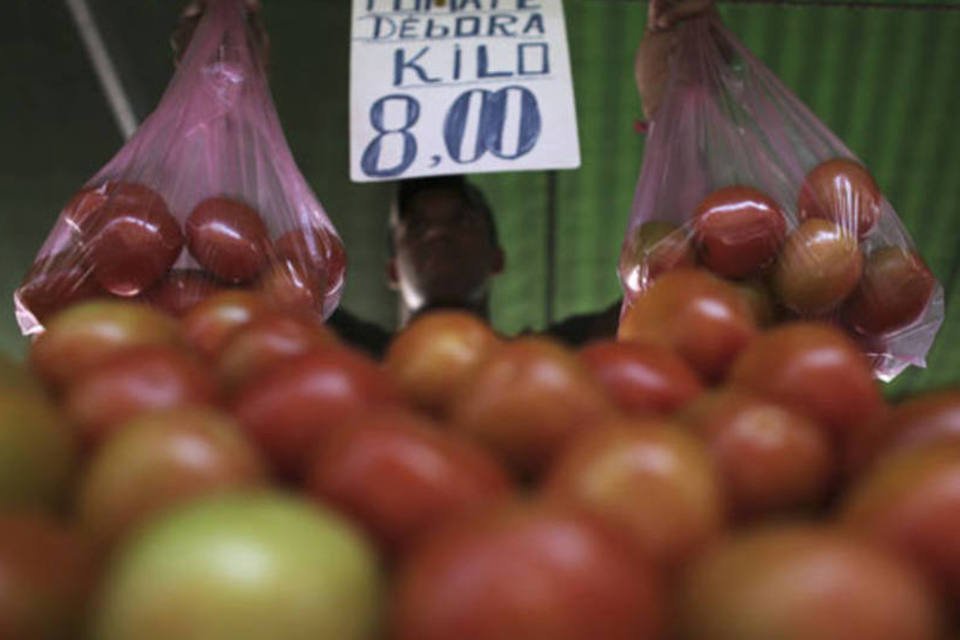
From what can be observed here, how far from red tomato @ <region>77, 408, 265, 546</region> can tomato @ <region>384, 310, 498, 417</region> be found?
22 centimetres

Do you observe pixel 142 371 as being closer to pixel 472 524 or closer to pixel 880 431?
pixel 472 524

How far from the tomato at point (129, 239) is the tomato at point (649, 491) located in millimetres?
957

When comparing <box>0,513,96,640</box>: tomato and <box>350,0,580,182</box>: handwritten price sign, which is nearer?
<box>0,513,96,640</box>: tomato

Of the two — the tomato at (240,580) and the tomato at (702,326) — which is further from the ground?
A: the tomato at (240,580)

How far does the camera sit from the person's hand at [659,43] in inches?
67.7

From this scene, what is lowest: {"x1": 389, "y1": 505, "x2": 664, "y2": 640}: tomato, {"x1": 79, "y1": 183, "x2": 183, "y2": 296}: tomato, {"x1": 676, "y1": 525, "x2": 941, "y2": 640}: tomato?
{"x1": 79, "y1": 183, "x2": 183, "y2": 296}: tomato

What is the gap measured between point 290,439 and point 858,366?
1.42ft

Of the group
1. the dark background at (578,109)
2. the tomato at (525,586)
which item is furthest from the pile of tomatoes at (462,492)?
the dark background at (578,109)

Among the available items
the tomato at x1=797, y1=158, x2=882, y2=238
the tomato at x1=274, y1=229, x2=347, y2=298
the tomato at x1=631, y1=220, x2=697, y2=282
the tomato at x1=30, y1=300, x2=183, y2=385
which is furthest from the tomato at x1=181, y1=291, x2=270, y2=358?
the tomato at x1=797, y1=158, x2=882, y2=238

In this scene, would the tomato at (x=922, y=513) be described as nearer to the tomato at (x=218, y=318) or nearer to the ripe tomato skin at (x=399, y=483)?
the ripe tomato skin at (x=399, y=483)

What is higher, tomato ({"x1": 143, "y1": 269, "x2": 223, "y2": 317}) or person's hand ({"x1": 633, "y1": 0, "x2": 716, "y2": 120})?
person's hand ({"x1": 633, "y1": 0, "x2": 716, "y2": 120})

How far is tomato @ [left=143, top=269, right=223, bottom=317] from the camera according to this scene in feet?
4.59

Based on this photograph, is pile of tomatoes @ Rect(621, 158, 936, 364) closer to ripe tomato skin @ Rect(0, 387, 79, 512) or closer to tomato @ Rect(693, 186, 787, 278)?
tomato @ Rect(693, 186, 787, 278)

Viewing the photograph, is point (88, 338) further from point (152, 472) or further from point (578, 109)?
A: point (578, 109)
